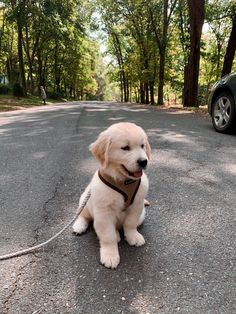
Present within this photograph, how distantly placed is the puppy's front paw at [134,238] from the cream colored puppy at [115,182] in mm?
167

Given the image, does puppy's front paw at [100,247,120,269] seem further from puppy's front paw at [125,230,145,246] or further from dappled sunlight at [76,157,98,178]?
dappled sunlight at [76,157,98,178]

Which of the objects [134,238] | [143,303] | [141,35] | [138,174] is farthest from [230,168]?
[141,35]

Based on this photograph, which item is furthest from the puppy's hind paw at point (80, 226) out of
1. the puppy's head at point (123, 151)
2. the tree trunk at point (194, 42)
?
the tree trunk at point (194, 42)

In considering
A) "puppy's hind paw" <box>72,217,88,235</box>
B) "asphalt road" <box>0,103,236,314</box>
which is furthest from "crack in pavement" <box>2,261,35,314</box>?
"puppy's hind paw" <box>72,217,88,235</box>

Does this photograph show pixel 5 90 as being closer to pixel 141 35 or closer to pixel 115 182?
pixel 141 35

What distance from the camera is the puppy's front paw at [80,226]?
9.51 ft

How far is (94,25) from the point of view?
127 feet

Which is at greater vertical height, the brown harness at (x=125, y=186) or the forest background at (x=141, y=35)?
the forest background at (x=141, y=35)

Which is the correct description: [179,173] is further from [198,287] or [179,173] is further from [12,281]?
[12,281]

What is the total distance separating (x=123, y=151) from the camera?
2.48m

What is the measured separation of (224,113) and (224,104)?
20 centimetres

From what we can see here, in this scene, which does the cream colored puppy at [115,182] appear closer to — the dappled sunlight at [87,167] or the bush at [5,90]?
the dappled sunlight at [87,167]

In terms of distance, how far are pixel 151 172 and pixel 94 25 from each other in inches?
1479

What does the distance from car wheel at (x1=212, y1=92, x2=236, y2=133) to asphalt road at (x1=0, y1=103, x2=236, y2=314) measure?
2307 mm
